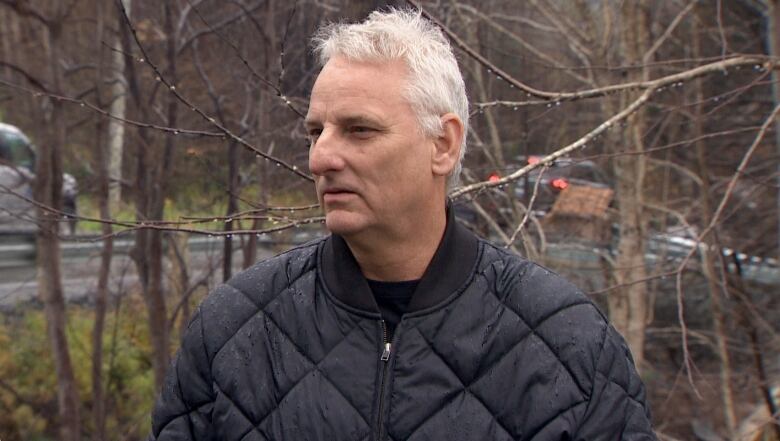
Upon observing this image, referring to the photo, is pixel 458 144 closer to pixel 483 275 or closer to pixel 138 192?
pixel 483 275

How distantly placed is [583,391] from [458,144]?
1.69 feet

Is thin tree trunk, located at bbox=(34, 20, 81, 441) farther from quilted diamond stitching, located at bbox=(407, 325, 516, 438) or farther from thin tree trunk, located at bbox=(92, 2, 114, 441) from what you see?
quilted diamond stitching, located at bbox=(407, 325, 516, 438)

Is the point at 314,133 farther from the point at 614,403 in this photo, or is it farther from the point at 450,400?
the point at 614,403

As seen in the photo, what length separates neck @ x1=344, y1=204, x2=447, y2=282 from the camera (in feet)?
5.40

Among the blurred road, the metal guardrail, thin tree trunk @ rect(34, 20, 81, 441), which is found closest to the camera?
thin tree trunk @ rect(34, 20, 81, 441)

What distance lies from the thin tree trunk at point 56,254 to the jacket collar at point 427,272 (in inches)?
201

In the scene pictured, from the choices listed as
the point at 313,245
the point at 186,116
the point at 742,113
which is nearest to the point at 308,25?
the point at 186,116

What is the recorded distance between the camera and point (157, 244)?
6.45 metres

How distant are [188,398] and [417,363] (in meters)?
0.45

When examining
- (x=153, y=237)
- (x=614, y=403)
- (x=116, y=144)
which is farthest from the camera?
(x=116, y=144)

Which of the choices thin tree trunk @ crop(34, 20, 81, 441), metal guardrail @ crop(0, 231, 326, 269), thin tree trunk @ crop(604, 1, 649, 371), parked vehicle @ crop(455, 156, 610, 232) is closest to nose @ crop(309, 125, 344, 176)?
parked vehicle @ crop(455, 156, 610, 232)

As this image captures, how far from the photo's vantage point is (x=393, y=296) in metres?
1.67

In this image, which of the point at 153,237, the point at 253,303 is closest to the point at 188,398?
the point at 253,303

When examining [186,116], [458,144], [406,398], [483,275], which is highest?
[186,116]
